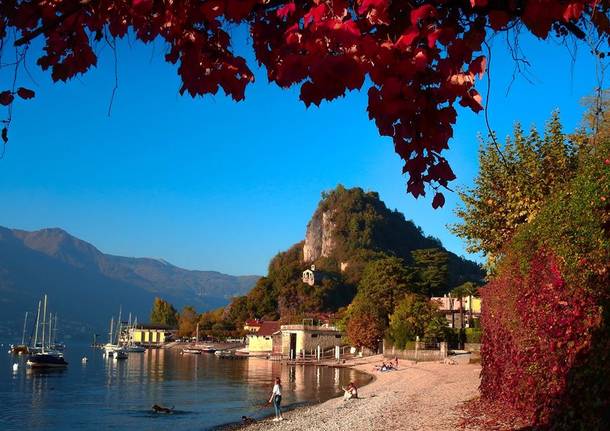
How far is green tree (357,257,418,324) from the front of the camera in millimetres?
76125

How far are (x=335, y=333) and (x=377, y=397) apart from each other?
63.8m

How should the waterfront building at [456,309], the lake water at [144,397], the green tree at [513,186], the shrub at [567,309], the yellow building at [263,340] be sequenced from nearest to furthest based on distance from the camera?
the shrub at [567,309] → the green tree at [513,186] → the lake water at [144,397] → the waterfront building at [456,309] → the yellow building at [263,340]

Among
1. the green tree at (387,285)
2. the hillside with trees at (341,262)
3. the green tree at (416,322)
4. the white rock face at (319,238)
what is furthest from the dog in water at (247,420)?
the white rock face at (319,238)

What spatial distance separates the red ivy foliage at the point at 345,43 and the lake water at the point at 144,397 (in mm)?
27980

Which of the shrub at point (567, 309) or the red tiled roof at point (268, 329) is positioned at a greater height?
the shrub at point (567, 309)

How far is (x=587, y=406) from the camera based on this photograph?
36.4 ft

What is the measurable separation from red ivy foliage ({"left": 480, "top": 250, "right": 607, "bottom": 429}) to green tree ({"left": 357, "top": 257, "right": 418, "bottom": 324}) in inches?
2336

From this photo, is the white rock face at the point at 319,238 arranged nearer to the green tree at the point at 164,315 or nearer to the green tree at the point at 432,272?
the green tree at the point at 164,315

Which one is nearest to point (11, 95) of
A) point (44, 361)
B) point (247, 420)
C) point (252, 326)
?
point (247, 420)

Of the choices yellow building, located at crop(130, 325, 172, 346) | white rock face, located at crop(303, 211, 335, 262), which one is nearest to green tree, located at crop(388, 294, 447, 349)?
yellow building, located at crop(130, 325, 172, 346)

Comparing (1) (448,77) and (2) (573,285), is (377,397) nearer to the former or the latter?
(2) (573,285)

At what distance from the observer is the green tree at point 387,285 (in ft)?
250

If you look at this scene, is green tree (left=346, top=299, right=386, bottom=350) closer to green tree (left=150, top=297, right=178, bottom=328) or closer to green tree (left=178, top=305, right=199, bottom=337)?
green tree (left=178, top=305, right=199, bottom=337)

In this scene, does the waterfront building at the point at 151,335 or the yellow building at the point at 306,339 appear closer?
the yellow building at the point at 306,339
